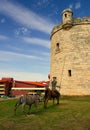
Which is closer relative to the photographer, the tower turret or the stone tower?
the stone tower

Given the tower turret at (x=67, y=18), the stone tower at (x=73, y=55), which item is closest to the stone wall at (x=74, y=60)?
the stone tower at (x=73, y=55)

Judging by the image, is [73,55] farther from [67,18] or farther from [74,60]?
[67,18]

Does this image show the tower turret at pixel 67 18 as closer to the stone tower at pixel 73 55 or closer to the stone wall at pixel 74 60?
the stone tower at pixel 73 55

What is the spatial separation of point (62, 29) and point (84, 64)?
17.2ft

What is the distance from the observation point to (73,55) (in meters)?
21.2

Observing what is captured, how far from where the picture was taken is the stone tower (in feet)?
67.7

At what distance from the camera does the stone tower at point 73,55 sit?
67.7ft

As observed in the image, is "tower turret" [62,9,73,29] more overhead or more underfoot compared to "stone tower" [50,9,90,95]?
more overhead

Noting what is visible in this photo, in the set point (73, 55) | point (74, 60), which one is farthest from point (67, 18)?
point (74, 60)

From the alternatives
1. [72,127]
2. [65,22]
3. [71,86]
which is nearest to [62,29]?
[65,22]

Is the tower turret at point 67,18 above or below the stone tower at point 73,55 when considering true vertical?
above

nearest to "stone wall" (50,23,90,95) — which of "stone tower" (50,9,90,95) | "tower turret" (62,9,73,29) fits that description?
"stone tower" (50,9,90,95)

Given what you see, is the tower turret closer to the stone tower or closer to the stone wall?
the stone tower

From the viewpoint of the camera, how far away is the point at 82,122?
8.61 metres
